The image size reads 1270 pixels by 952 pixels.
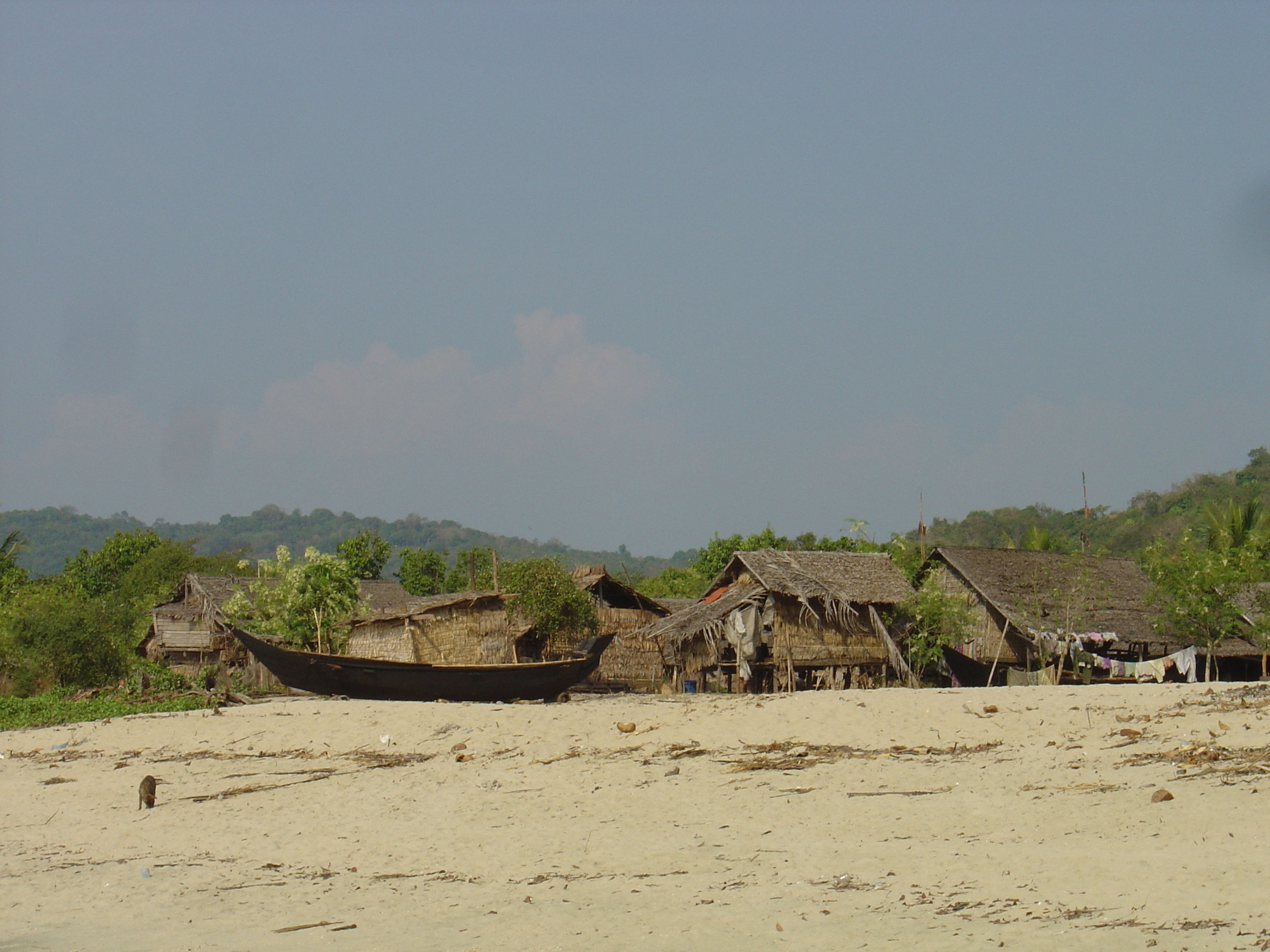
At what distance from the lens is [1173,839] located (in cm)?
761

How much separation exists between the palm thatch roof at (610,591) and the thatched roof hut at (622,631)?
14 millimetres

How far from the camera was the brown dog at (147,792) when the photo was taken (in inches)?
480

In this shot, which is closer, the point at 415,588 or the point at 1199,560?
the point at 1199,560

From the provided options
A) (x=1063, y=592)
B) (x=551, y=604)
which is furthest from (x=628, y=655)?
(x=1063, y=592)

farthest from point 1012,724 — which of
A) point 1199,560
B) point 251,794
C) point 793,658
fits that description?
point 1199,560

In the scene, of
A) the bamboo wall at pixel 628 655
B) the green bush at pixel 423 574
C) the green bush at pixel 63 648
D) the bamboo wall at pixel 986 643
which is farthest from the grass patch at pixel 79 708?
the green bush at pixel 423 574

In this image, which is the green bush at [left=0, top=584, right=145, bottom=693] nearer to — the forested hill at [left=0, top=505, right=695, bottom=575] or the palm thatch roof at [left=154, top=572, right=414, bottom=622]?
the palm thatch roof at [left=154, top=572, right=414, bottom=622]

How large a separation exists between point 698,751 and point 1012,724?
3.70 metres

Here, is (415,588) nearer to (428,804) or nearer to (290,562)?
(290,562)

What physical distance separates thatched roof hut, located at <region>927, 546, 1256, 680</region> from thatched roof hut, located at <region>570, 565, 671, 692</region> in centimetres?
843

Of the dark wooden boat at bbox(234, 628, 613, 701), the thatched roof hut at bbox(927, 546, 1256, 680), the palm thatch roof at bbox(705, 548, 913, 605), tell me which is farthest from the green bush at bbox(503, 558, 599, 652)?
the thatched roof hut at bbox(927, 546, 1256, 680)

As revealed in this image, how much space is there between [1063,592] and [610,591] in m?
12.5

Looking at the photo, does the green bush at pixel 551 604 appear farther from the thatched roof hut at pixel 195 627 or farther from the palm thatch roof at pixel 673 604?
the thatched roof hut at pixel 195 627

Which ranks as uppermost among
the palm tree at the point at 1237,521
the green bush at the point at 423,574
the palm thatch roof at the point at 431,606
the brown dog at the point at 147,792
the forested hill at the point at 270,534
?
the forested hill at the point at 270,534
